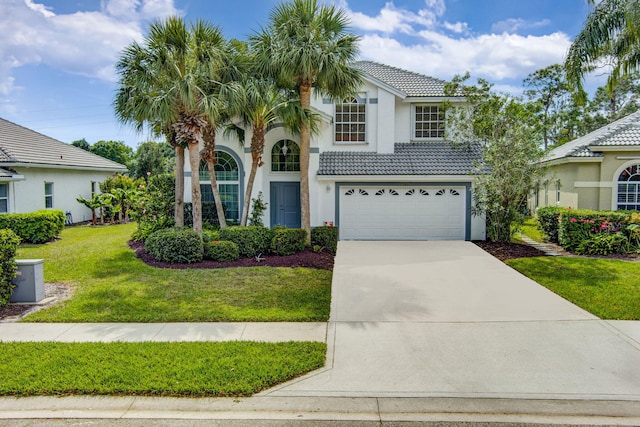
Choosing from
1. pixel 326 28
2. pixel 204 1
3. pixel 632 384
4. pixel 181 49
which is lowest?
pixel 632 384

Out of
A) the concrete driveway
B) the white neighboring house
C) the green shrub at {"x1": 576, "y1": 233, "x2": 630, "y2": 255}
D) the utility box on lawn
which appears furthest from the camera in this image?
the white neighboring house

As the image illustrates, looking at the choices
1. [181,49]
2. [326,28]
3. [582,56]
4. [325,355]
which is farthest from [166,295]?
[582,56]

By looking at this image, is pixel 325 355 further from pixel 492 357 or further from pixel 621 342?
pixel 621 342

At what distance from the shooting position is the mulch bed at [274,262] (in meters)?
11.9

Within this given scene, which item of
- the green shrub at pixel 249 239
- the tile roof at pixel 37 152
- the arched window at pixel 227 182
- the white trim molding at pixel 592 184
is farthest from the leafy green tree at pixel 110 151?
the white trim molding at pixel 592 184

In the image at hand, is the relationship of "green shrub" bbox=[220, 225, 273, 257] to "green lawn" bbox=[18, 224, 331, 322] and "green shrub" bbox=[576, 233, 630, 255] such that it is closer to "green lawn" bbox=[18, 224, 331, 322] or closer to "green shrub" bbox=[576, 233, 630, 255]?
→ "green lawn" bbox=[18, 224, 331, 322]

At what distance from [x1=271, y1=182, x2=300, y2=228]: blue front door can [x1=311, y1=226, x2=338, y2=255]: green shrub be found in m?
2.91

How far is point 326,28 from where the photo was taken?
13344 millimetres

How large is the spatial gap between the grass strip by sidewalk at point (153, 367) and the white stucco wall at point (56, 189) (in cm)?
1486

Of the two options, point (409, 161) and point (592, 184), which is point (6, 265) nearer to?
point (409, 161)

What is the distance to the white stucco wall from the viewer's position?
18.5m

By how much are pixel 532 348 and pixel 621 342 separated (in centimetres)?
144

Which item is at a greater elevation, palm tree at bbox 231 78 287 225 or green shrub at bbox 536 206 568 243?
palm tree at bbox 231 78 287 225

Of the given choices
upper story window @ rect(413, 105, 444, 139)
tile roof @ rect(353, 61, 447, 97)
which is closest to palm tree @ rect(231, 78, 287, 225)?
tile roof @ rect(353, 61, 447, 97)
